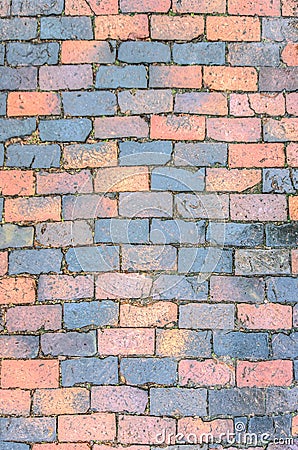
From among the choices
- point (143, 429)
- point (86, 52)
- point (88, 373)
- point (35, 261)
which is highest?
point (86, 52)

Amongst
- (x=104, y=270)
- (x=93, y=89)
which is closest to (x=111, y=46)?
(x=93, y=89)

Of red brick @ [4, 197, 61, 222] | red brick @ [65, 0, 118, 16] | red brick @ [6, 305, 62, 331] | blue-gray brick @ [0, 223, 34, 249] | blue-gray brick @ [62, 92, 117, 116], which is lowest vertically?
red brick @ [6, 305, 62, 331]

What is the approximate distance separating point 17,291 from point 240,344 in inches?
35.7

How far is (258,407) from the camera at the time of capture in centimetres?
209

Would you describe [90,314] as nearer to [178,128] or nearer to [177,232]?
[177,232]

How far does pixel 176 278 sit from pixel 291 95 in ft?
2.87

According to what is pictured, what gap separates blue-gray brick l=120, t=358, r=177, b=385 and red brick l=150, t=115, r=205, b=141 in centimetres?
89

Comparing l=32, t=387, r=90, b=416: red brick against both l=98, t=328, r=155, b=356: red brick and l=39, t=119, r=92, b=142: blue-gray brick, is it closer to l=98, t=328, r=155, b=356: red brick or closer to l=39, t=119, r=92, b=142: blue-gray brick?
l=98, t=328, r=155, b=356: red brick

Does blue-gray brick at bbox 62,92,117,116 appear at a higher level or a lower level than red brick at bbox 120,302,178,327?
higher

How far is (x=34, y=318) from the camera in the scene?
2.10 metres

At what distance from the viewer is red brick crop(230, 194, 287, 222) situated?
6.95 ft

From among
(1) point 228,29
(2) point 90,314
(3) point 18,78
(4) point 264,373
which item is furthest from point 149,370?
(1) point 228,29

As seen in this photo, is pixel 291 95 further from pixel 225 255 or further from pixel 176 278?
pixel 176 278

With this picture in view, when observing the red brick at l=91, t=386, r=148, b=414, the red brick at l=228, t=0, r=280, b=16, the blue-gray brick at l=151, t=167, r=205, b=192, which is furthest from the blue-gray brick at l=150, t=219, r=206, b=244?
the red brick at l=228, t=0, r=280, b=16
